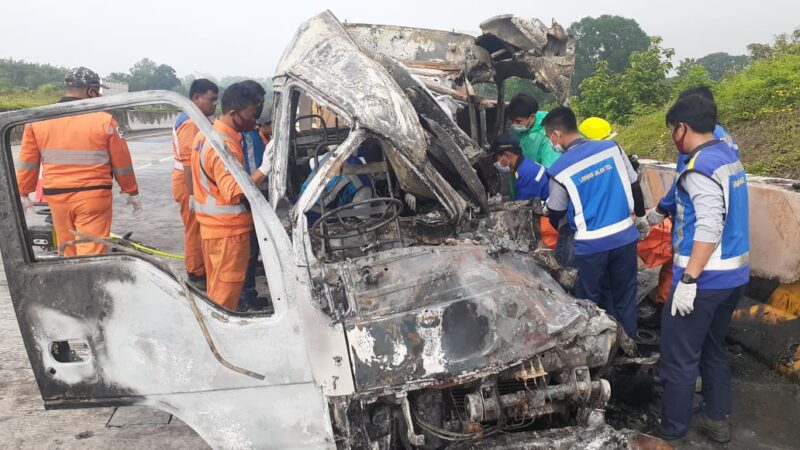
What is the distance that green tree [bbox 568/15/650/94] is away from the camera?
40344mm

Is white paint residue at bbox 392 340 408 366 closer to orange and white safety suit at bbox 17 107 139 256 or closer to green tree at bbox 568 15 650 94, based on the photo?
orange and white safety suit at bbox 17 107 139 256

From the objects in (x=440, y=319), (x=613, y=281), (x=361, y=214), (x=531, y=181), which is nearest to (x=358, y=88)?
(x=361, y=214)

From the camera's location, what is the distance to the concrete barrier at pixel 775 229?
3541 mm

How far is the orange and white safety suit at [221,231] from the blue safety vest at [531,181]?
80.7 inches

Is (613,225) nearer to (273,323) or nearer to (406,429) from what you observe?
(406,429)

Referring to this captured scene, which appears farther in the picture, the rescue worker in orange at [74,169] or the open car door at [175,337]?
the rescue worker in orange at [74,169]

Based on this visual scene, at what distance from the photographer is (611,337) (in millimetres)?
2330

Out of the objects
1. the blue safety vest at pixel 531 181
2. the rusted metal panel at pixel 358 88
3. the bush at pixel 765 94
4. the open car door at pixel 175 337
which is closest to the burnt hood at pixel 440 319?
the open car door at pixel 175 337

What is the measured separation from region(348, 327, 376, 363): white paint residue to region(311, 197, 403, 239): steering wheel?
1.89 feet

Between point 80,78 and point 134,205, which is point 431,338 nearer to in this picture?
point 134,205

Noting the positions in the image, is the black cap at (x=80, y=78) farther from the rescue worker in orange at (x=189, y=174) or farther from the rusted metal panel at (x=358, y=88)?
the rusted metal panel at (x=358, y=88)

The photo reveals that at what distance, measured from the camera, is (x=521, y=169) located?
13.1ft

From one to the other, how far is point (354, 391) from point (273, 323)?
1.42ft

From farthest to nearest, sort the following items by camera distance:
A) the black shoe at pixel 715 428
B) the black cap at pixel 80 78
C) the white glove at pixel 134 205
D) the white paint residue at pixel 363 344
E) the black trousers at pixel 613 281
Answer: the white glove at pixel 134 205 → the black cap at pixel 80 78 → the black trousers at pixel 613 281 → the black shoe at pixel 715 428 → the white paint residue at pixel 363 344
